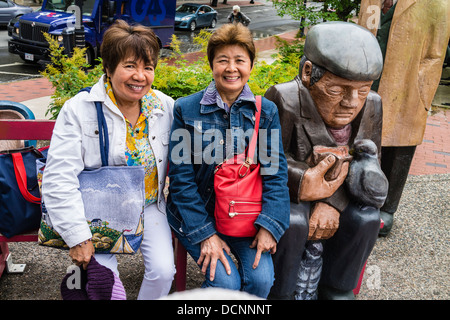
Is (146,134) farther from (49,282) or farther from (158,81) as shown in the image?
(158,81)

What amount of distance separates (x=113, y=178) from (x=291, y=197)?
3.16ft

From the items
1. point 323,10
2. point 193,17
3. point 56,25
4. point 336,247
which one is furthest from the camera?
point 193,17

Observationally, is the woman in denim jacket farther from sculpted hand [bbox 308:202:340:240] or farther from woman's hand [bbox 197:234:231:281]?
sculpted hand [bbox 308:202:340:240]

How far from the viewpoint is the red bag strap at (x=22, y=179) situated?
2.21 m

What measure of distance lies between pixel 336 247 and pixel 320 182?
0.42 metres

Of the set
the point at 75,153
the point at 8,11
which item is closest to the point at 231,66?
the point at 75,153

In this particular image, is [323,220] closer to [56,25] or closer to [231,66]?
[231,66]

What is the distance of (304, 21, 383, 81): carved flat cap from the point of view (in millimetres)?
2184

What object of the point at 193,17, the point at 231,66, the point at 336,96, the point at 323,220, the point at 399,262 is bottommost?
the point at 193,17

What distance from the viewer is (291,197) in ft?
7.79

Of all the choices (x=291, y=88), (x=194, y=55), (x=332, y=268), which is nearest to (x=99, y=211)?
(x=291, y=88)

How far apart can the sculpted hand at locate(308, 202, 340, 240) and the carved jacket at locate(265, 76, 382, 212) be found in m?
0.03

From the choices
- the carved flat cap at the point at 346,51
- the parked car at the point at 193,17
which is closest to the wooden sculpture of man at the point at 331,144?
the carved flat cap at the point at 346,51

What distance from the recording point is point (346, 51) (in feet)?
7.22
